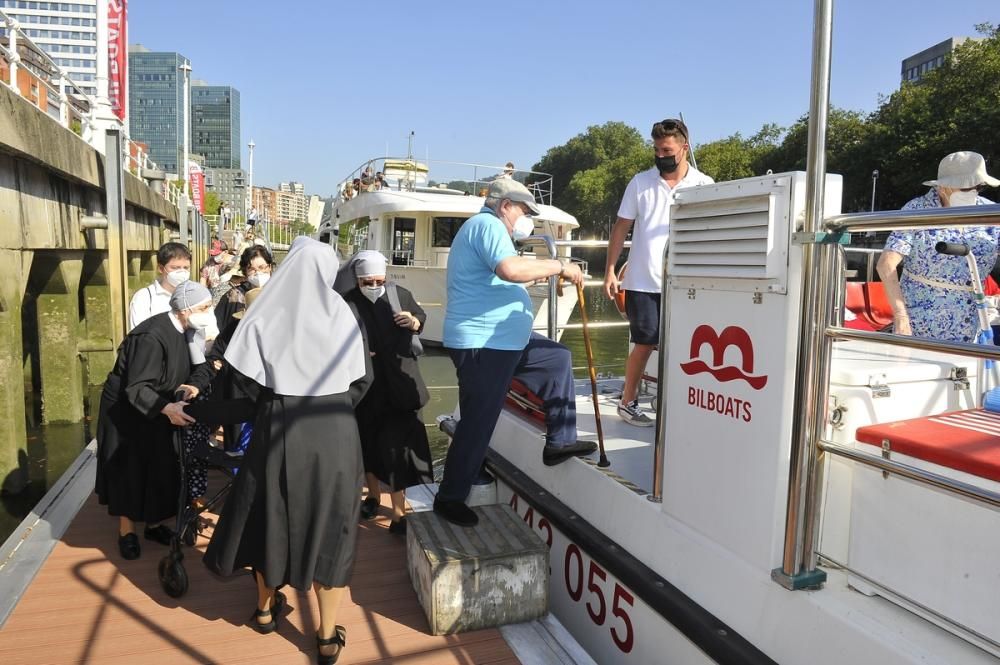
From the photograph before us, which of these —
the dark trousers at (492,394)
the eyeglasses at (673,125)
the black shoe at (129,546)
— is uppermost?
the eyeglasses at (673,125)

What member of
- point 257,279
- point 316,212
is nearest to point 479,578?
point 257,279

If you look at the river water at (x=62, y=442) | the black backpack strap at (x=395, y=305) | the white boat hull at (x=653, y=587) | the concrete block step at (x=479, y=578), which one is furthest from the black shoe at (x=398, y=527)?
the river water at (x=62, y=442)

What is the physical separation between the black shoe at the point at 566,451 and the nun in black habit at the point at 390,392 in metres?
0.99

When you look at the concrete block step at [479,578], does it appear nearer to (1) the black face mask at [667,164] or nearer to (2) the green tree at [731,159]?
(1) the black face mask at [667,164]

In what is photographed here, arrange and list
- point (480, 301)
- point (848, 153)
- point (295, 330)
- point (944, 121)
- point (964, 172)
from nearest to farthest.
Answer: point (295, 330)
point (964, 172)
point (480, 301)
point (944, 121)
point (848, 153)

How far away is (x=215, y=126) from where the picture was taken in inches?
6270

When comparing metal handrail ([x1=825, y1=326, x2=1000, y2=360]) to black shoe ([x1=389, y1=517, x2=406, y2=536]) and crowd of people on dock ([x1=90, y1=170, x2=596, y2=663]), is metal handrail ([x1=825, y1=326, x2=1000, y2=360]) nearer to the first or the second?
crowd of people on dock ([x1=90, y1=170, x2=596, y2=663])

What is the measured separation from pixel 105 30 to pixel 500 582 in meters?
11.6

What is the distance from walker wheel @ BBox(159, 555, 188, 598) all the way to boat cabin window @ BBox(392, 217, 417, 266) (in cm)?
1359

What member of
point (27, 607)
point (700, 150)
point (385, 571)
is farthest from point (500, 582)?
point (700, 150)

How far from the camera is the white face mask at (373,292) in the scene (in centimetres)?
419

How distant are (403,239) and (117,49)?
23.1 ft

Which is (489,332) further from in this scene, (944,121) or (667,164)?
(944,121)

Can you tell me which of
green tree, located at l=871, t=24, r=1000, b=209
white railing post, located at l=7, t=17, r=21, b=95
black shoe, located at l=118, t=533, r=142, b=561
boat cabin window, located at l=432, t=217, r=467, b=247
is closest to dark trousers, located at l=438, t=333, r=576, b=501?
black shoe, located at l=118, t=533, r=142, b=561
